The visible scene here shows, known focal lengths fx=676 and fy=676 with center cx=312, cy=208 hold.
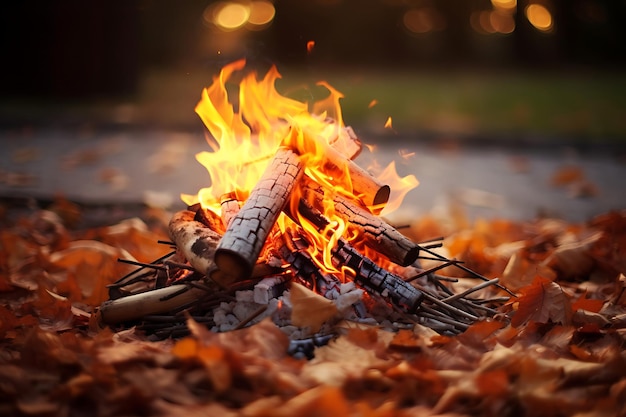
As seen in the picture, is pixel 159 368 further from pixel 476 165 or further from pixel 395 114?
pixel 395 114

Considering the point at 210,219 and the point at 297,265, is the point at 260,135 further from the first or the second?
the point at 297,265

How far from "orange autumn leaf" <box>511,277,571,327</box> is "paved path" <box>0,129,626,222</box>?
2.13 m

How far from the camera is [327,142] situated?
3.11 metres

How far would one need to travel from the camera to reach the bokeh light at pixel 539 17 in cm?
1762

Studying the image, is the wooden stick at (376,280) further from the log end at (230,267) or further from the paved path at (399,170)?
the paved path at (399,170)

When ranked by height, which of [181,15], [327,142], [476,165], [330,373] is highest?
[181,15]

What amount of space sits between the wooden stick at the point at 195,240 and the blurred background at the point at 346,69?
0.83 metres

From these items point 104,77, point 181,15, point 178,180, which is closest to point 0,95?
point 104,77

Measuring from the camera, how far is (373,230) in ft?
9.41

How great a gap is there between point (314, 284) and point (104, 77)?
939 cm

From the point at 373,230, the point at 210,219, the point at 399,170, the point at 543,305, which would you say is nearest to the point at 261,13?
the point at 399,170

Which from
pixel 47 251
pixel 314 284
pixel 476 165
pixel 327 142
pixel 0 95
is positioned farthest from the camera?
pixel 0 95

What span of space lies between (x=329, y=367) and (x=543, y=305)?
1.04 metres

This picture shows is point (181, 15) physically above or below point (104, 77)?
above
